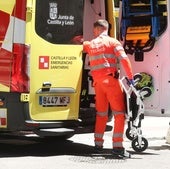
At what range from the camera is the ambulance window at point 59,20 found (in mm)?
8453

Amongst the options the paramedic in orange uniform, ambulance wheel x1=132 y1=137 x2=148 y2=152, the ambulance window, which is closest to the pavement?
ambulance wheel x1=132 y1=137 x2=148 y2=152

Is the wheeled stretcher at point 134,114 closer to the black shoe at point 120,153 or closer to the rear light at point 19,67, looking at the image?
the black shoe at point 120,153

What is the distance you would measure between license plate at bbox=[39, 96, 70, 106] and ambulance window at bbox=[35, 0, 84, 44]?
2.46 ft

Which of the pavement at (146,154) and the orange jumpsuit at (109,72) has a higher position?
the orange jumpsuit at (109,72)

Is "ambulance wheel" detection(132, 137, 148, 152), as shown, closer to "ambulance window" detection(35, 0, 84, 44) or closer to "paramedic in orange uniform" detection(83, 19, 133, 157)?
"paramedic in orange uniform" detection(83, 19, 133, 157)

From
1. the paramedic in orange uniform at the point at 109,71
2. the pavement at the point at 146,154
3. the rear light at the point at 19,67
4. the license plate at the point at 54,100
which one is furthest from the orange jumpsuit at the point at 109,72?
the rear light at the point at 19,67

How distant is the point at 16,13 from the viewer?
822 cm

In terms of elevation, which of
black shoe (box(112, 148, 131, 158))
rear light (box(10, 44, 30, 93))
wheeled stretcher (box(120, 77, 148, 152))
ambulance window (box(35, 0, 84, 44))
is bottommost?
black shoe (box(112, 148, 131, 158))

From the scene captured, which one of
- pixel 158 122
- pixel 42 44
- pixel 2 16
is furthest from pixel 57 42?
pixel 158 122

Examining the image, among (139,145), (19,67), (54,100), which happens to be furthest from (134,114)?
(19,67)

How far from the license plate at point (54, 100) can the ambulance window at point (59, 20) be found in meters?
0.75

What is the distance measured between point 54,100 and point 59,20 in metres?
1.08

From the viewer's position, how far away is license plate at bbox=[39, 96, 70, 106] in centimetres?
850

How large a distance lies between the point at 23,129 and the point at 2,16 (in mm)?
1490
